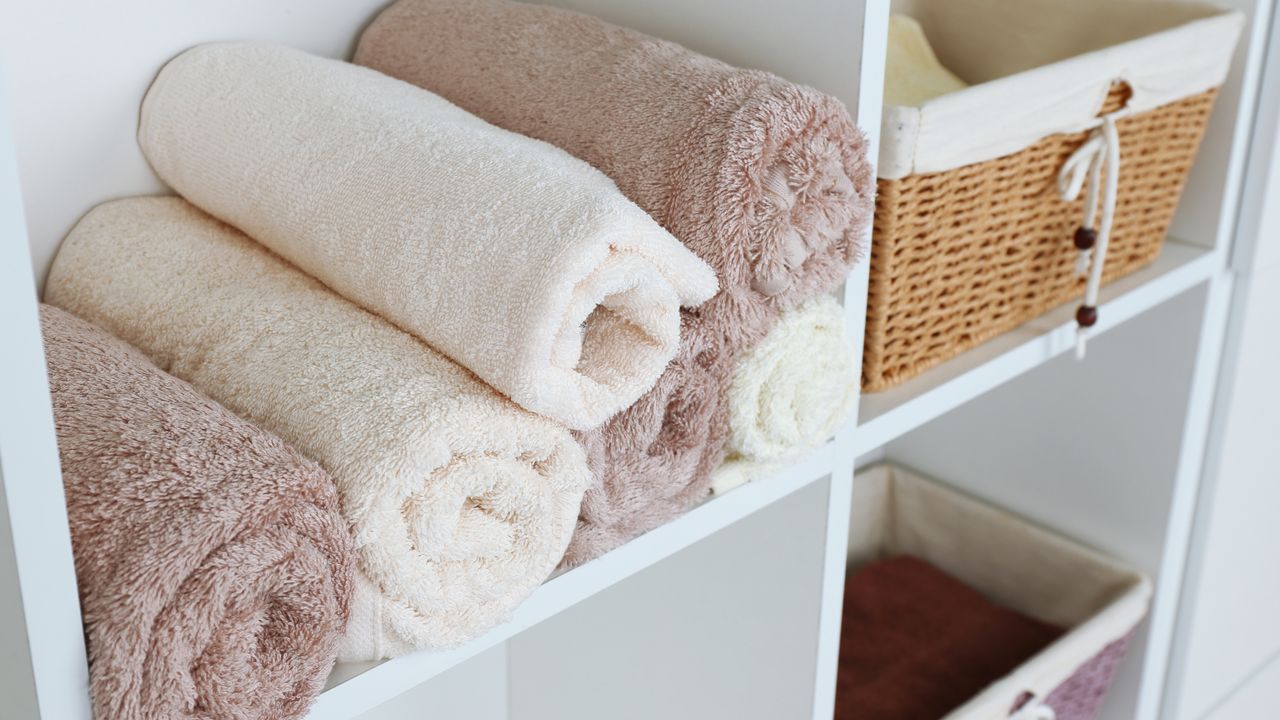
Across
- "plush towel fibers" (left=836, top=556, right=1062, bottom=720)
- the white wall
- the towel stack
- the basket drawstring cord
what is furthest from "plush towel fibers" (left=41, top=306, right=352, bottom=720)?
"plush towel fibers" (left=836, top=556, right=1062, bottom=720)

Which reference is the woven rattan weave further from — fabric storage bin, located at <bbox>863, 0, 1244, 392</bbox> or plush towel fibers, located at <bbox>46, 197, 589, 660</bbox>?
plush towel fibers, located at <bbox>46, 197, 589, 660</bbox>

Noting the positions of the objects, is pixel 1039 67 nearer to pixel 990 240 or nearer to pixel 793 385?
pixel 990 240

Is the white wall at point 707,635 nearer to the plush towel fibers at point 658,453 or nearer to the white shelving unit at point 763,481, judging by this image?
the white shelving unit at point 763,481

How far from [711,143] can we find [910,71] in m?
0.43

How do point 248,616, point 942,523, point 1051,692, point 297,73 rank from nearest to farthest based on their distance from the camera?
point 248,616 → point 297,73 → point 1051,692 → point 942,523

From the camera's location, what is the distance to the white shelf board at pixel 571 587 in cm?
45

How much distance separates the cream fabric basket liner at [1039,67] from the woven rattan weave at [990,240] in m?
0.01

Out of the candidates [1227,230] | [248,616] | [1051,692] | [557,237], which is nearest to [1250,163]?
[1227,230]

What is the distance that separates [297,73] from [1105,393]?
0.74 m

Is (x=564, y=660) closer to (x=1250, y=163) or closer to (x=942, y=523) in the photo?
A: (x=942, y=523)

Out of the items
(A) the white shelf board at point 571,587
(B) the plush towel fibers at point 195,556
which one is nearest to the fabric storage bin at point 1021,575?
(A) the white shelf board at point 571,587

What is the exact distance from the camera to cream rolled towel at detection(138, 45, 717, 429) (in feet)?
1.46

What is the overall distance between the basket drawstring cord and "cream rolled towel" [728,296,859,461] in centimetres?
25

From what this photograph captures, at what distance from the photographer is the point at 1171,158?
864mm
